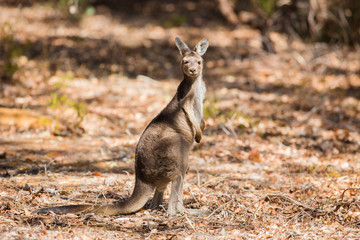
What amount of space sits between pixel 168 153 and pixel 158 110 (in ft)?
16.1

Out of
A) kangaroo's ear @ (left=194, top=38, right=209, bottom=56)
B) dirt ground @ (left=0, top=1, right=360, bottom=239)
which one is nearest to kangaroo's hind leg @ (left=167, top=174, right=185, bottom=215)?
dirt ground @ (left=0, top=1, right=360, bottom=239)

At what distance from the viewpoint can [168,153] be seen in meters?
3.91

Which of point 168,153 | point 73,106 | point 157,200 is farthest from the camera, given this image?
point 73,106

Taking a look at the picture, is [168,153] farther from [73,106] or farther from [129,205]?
[73,106]

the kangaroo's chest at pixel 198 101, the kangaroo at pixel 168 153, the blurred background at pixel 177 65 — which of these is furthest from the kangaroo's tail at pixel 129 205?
the blurred background at pixel 177 65

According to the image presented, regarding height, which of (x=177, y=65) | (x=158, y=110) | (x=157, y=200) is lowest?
(x=158, y=110)

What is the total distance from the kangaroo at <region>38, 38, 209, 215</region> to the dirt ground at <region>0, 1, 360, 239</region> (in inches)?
4.7

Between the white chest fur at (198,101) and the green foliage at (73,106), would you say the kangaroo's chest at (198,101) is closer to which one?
the white chest fur at (198,101)

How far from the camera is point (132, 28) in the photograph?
13430 mm

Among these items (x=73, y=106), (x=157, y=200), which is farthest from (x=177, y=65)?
(x=157, y=200)

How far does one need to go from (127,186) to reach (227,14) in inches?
357

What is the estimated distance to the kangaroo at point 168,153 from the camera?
391 cm

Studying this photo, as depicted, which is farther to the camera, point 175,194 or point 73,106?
point 73,106

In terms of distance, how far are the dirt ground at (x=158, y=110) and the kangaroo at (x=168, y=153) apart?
119mm
